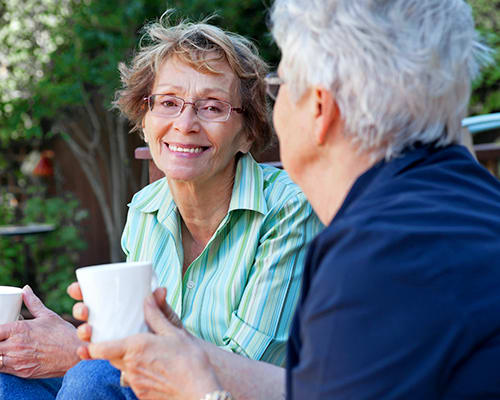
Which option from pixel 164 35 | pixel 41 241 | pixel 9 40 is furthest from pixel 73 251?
pixel 164 35

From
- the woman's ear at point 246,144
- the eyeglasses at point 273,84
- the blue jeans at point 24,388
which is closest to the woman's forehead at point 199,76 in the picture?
the woman's ear at point 246,144

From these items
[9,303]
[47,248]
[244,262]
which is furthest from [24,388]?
[47,248]

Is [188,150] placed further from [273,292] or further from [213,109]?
[273,292]

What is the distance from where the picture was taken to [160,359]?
49.2 inches

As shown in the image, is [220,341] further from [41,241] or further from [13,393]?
[41,241]

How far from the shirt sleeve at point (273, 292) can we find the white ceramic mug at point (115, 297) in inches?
20.4

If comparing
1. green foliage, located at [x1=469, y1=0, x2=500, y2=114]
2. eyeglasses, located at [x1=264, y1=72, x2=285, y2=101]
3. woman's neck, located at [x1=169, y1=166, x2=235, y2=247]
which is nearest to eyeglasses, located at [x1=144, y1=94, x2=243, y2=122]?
woman's neck, located at [x1=169, y1=166, x2=235, y2=247]

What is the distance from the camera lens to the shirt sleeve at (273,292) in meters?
1.75

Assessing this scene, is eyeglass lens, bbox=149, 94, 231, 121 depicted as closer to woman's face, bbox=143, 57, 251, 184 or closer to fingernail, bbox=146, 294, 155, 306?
woman's face, bbox=143, 57, 251, 184

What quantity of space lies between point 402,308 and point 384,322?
0.03 metres

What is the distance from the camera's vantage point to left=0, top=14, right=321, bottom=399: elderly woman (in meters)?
1.84

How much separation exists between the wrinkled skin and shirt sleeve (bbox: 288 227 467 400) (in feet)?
1.05

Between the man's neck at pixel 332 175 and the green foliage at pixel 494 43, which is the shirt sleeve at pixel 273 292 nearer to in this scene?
the man's neck at pixel 332 175

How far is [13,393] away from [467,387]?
1357 mm
